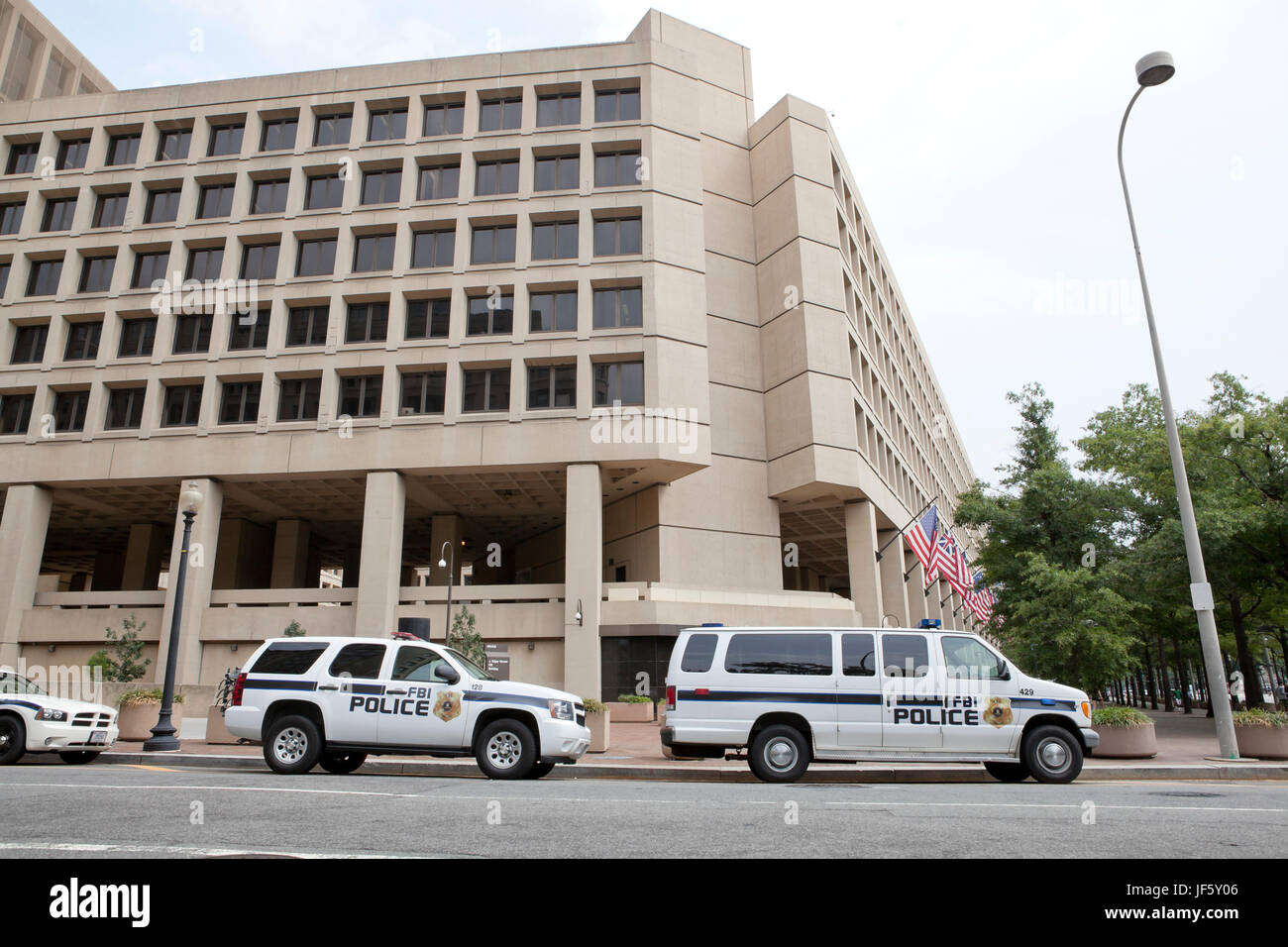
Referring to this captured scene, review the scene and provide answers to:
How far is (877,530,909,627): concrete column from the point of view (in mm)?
38344

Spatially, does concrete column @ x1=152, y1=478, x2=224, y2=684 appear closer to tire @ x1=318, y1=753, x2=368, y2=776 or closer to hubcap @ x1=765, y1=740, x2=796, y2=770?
tire @ x1=318, y1=753, x2=368, y2=776

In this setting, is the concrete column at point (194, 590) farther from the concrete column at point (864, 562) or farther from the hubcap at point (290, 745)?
the concrete column at point (864, 562)

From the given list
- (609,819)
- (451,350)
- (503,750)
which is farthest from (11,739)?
(451,350)

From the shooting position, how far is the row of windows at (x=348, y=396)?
31234 mm

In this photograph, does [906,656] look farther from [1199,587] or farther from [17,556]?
[17,556]

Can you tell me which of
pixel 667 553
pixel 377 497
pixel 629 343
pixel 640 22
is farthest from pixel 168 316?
pixel 640 22

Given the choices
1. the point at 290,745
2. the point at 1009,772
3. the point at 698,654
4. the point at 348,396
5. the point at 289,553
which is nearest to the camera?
the point at 290,745

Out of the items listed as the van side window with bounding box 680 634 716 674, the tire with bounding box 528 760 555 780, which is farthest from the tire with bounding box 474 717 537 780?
the van side window with bounding box 680 634 716 674

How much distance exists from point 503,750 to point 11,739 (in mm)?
8161

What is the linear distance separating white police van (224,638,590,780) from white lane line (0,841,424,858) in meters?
6.02

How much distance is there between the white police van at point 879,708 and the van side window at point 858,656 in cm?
1

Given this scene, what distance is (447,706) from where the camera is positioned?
11641 millimetres
